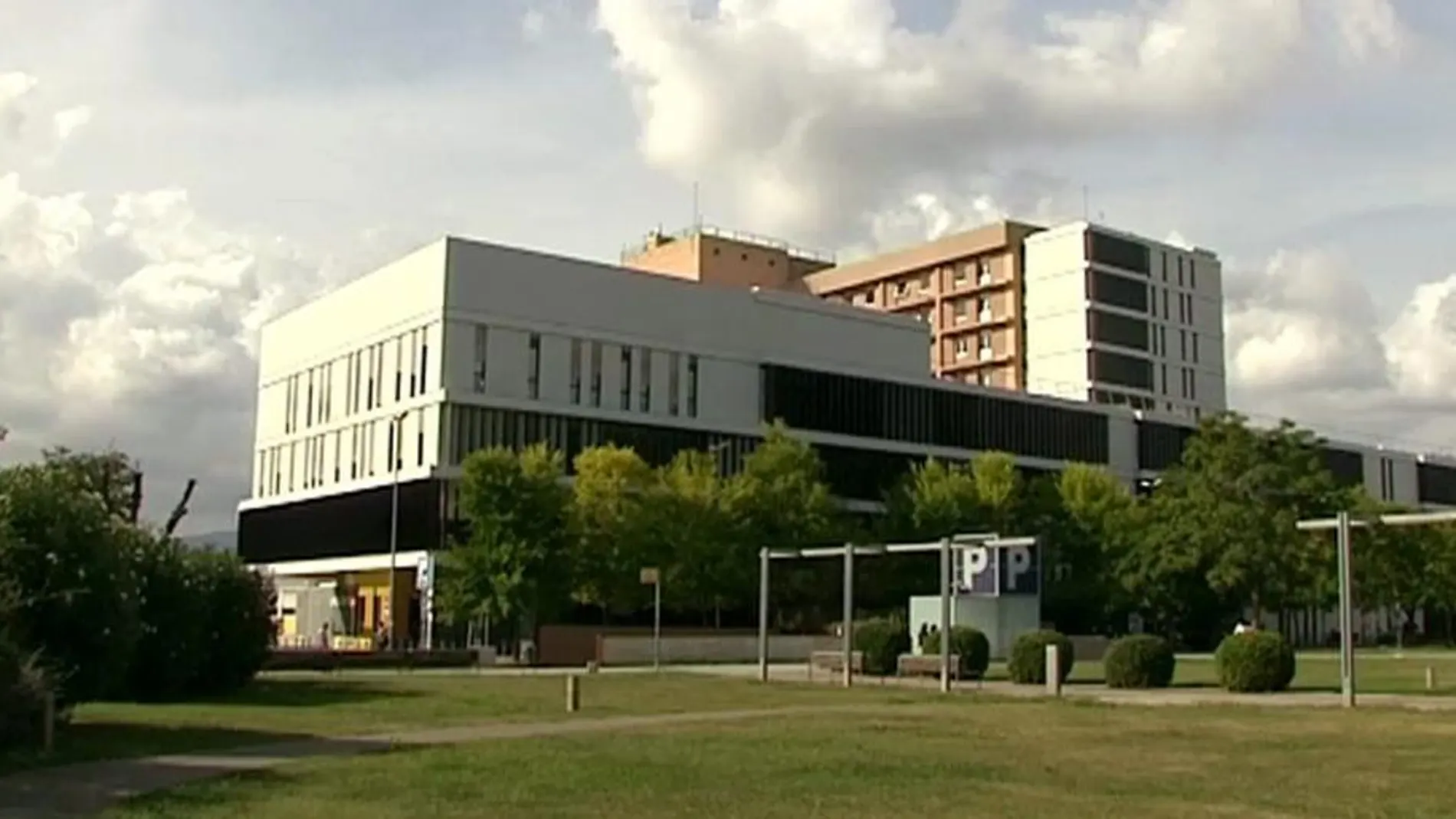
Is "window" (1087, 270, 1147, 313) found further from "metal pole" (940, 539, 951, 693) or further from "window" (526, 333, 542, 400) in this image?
"metal pole" (940, 539, 951, 693)

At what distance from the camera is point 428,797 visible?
1720 cm

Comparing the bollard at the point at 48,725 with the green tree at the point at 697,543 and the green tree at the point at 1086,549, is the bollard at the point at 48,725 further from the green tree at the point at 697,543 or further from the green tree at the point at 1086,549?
the green tree at the point at 1086,549

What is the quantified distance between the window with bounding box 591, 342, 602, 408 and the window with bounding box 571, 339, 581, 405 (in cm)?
69

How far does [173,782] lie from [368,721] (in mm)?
9925

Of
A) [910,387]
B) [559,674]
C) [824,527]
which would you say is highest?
[910,387]

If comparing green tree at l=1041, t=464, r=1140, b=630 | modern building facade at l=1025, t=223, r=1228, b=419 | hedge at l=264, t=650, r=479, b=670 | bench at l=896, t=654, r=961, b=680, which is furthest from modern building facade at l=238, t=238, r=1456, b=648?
bench at l=896, t=654, r=961, b=680

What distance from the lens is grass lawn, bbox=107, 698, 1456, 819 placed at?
16.2m

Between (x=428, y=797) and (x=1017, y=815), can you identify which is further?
(x=428, y=797)

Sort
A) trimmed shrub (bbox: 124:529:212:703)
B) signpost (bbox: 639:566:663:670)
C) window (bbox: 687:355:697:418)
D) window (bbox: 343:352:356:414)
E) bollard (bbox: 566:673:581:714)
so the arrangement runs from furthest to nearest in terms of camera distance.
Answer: window (bbox: 343:352:356:414) → window (bbox: 687:355:697:418) → signpost (bbox: 639:566:663:670) → trimmed shrub (bbox: 124:529:212:703) → bollard (bbox: 566:673:581:714)

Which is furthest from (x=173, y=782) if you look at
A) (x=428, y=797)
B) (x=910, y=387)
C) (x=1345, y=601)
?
(x=910, y=387)

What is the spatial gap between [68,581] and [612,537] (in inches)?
1715

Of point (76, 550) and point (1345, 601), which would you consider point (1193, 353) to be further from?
point (76, 550)

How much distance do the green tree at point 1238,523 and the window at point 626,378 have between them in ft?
83.5

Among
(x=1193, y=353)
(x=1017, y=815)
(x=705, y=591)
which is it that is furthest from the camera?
(x=1193, y=353)
